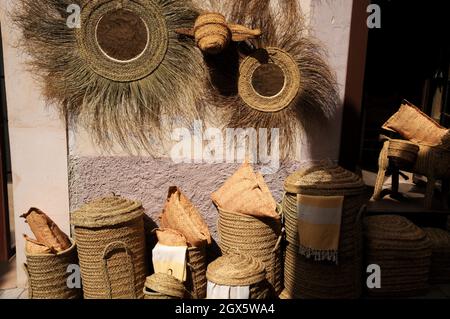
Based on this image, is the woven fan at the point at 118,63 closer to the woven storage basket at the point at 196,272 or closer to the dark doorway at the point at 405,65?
the woven storage basket at the point at 196,272

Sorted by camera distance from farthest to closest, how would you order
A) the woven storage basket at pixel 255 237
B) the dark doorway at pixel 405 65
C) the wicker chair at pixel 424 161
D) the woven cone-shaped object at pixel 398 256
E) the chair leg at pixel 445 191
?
the dark doorway at pixel 405 65 → the chair leg at pixel 445 191 → the wicker chair at pixel 424 161 → the woven cone-shaped object at pixel 398 256 → the woven storage basket at pixel 255 237

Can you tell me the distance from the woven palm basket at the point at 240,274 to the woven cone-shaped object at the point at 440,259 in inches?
67.3

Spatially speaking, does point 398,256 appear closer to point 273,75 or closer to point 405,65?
point 273,75

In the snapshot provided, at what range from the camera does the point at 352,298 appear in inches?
117

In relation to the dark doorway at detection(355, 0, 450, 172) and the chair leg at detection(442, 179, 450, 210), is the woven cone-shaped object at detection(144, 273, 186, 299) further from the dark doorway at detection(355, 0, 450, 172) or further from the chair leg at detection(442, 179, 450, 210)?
the dark doorway at detection(355, 0, 450, 172)

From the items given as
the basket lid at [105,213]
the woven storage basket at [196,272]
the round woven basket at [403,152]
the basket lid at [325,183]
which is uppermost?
the round woven basket at [403,152]

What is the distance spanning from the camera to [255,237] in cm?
290

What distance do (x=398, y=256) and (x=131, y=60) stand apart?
283 cm

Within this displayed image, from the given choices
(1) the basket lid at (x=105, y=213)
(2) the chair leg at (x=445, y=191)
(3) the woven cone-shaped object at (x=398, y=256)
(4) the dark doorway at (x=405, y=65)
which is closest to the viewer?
(1) the basket lid at (x=105, y=213)

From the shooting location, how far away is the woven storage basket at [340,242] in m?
2.78

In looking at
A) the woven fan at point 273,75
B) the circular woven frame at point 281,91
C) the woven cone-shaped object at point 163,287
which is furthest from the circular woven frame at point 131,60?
the woven cone-shaped object at point 163,287

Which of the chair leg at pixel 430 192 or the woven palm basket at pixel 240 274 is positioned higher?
the chair leg at pixel 430 192

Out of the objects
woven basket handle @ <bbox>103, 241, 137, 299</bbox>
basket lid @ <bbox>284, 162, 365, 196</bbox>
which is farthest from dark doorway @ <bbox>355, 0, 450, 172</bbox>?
woven basket handle @ <bbox>103, 241, 137, 299</bbox>

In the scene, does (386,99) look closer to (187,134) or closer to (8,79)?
(187,134)
